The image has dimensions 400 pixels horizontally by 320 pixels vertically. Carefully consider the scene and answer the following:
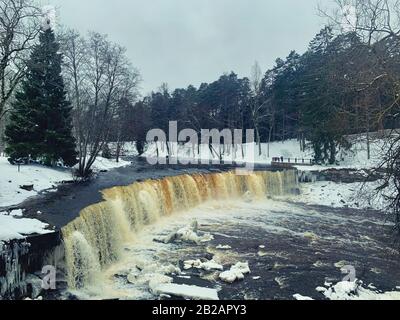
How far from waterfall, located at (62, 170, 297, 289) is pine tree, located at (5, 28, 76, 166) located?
23.4 ft

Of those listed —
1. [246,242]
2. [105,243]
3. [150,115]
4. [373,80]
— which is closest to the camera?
[373,80]

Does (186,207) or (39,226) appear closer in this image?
(39,226)

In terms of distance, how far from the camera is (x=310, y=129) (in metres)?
32.7

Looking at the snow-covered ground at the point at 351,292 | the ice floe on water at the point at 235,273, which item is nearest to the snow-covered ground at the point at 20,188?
the ice floe on water at the point at 235,273

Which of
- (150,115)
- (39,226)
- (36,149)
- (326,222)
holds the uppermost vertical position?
(150,115)

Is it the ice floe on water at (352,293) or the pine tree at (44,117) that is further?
the pine tree at (44,117)

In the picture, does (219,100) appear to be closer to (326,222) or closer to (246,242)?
(326,222)

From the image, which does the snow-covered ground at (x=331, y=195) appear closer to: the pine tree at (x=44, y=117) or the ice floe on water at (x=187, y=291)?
the ice floe on water at (x=187, y=291)

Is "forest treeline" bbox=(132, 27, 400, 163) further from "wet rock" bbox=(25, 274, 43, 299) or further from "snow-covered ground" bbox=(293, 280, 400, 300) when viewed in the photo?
"wet rock" bbox=(25, 274, 43, 299)

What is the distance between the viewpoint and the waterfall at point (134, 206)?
9969mm

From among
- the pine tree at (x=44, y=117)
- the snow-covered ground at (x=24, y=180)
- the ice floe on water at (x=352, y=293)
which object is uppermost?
the pine tree at (x=44, y=117)

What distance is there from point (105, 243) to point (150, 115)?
49.0m

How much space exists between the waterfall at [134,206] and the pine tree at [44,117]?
7.12 m
